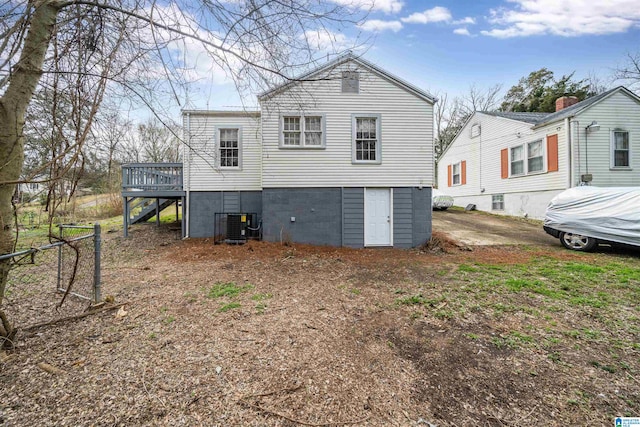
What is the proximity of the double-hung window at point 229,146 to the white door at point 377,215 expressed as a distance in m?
4.91

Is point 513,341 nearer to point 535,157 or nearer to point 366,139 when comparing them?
point 366,139

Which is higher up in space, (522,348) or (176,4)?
(176,4)

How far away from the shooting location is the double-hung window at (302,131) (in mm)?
8320

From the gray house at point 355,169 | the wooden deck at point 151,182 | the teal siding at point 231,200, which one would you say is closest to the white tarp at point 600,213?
the gray house at point 355,169

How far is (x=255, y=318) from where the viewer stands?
354 cm

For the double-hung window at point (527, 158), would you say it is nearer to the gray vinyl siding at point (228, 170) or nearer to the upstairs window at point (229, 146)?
the gray vinyl siding at point (228, 170)

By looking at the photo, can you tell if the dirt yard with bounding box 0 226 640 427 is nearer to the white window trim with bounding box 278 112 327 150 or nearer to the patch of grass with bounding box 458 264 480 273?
the patch of grass with bounding box 458 264 480 273

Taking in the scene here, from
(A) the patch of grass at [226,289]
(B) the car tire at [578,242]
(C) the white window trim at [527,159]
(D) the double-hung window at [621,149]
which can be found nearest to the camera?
(A) the patch of grass at [226,289]

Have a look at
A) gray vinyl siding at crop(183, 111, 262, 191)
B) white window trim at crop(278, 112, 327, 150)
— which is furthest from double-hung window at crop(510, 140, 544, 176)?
gray vinyl siding at crop(183, 111, 262, 191)

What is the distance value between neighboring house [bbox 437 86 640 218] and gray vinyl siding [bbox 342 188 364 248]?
9.45 metres

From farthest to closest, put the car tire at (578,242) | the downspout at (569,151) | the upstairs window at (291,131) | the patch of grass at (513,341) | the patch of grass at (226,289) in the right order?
the downspout at (569,151) < the upstairs window at (291,131) < the car tire at (578,242) < the patch of grass at (226,289) < the patch of grass at (513,341)

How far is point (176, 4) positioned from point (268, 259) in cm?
557

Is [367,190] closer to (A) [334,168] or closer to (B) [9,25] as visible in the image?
(A) [334,168]


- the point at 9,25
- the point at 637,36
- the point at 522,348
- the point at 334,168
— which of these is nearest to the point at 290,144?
the point at 334,168
